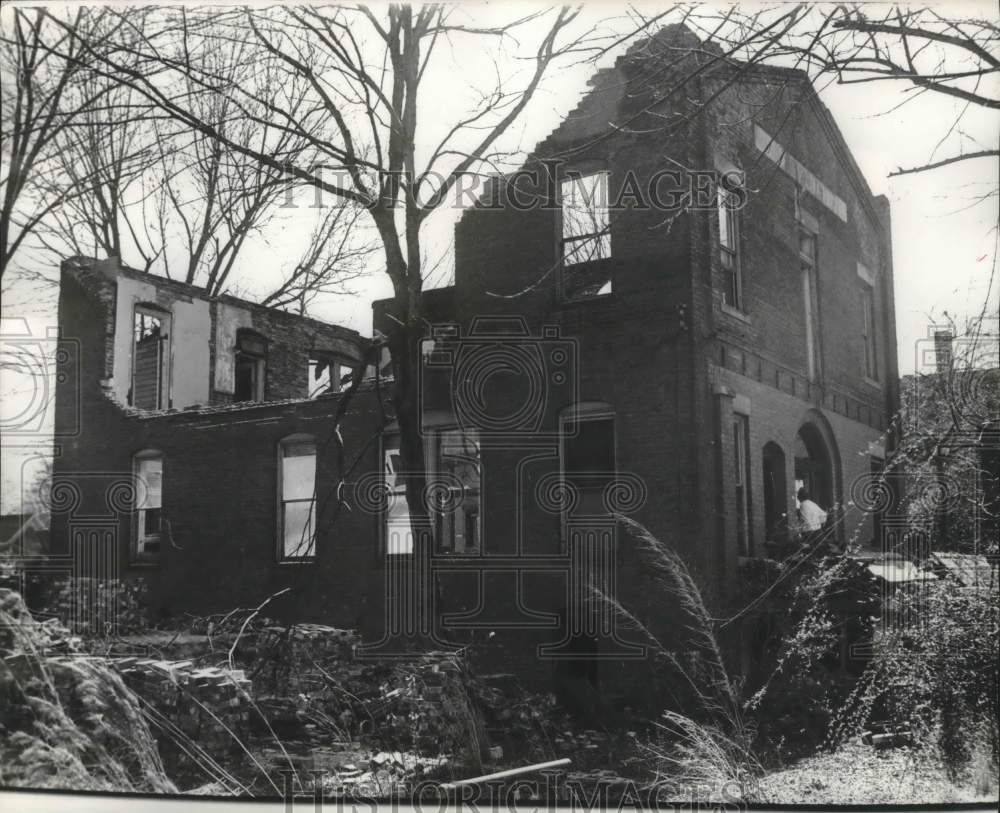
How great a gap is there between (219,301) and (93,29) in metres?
2.32

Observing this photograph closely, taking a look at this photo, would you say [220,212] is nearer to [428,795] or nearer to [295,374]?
[295,374]

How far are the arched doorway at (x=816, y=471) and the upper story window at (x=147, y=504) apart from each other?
4.64m

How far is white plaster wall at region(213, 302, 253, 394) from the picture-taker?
23.1ft

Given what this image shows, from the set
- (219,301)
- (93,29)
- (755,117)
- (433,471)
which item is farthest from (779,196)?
(93,29)

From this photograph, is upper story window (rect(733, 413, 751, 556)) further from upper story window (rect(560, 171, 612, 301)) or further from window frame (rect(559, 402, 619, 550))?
A: upper story window (rect(560, 171, 612, 301))

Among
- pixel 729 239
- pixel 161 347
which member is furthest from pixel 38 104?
pixel 729 239

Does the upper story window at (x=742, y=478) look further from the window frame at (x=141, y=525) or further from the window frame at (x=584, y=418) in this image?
the window frame at (x=141, y=525)

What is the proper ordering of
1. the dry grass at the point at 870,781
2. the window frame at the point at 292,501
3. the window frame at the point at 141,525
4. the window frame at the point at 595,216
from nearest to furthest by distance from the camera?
the dry grass at the point at 870,781, the window frame at the point at 292,501, the window frame at the point at 595,216, the window frame at the point at 141,525

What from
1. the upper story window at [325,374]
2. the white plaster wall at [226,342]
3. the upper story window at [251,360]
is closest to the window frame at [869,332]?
the upper story window at [325,374]

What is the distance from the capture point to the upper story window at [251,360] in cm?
699

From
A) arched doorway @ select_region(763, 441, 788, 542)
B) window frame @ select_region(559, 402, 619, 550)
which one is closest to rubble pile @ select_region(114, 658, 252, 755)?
window frame @ select_region(559, 402, 619, 550)

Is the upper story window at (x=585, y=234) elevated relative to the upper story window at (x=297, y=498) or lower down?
elevated

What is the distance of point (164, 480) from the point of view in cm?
706

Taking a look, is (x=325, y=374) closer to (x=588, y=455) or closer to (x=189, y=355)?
(x=189, y=355)
